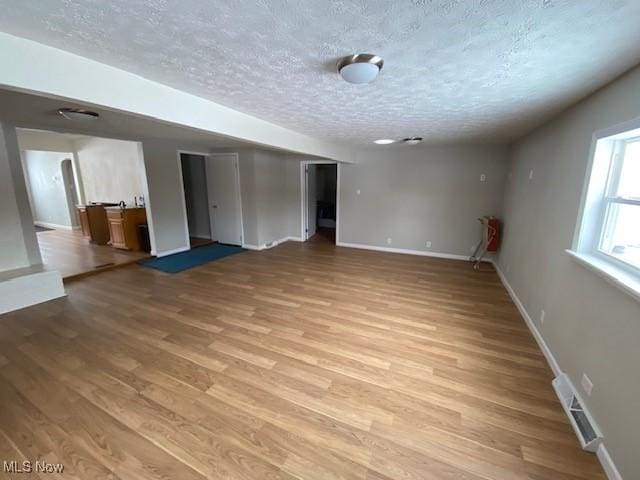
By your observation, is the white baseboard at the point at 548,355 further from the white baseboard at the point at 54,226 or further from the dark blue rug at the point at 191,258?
the white baseboard at the point at 54,226

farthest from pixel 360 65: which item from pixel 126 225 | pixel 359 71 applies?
pixel 126 225

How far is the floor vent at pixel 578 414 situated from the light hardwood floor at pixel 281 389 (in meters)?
0.06

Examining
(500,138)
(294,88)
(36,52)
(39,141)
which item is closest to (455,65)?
(294,88)

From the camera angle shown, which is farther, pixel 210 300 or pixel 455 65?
pixel 210 300

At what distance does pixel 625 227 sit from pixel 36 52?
11.9ft

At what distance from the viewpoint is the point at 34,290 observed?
3207 millimetres

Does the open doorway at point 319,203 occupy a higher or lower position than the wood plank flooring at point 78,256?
higher

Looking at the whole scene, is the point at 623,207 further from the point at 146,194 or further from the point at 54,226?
the point at 54,226

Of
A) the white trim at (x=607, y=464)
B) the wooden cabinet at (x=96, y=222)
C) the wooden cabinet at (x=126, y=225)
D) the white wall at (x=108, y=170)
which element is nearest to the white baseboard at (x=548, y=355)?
the white trim at (x=607, y=464)

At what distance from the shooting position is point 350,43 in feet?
4.17

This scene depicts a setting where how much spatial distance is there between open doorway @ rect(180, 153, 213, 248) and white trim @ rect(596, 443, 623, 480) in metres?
6.60

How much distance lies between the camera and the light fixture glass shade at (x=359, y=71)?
1.42m

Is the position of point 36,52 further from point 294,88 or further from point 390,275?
point 390,275

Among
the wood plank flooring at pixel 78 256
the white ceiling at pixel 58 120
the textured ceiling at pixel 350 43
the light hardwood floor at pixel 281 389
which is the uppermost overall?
the white ceiling at pixel 58 120
